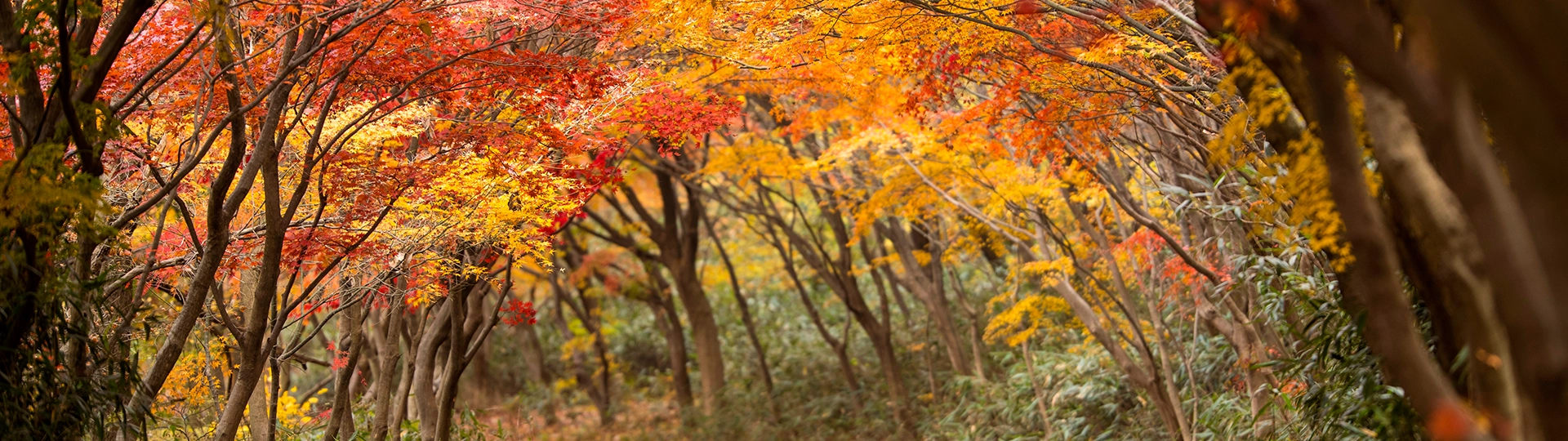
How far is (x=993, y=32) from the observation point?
7414 millimetres

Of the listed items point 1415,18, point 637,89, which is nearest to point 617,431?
point 637,89

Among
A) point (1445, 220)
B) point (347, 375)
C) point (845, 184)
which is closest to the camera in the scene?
point (1445, 220)

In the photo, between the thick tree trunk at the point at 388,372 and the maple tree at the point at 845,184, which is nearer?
the maple tree at the point at 845,184

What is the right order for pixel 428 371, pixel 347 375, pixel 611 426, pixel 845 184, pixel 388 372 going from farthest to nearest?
1. pixel 611 426
2. pixel 845 184
3. pixel 428 371
4. pixel 388 372
5. pixel 347 375

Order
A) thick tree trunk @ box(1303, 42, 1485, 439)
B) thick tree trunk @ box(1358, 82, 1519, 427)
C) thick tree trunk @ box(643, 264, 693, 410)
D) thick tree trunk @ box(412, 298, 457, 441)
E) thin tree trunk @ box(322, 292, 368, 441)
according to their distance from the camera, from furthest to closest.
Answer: thick tree trunk @ box(643, 264, 693, 410), thick tree trunk @ box(412, 298, 457, 441), thin tree trunk @ box(322, 292, 368, 441), thick tree trunk @ box(1358, 82, 1519, 427), thick tree trunk @ box(1303, 42, 1485, 439)

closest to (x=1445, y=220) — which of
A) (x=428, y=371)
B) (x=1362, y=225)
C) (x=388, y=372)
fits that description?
(x=1362, y=225)

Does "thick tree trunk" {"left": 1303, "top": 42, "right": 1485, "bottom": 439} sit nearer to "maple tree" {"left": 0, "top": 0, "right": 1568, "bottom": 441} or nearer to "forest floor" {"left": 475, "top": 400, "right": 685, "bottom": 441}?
"maple tree" {"left": 0, "top": 0, "right": 1568, "bottom": 441}

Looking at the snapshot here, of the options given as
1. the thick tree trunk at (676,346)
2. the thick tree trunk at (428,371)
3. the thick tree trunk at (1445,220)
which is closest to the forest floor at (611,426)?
the thick tree trunk at (676,346)

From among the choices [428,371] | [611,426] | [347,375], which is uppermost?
[611,426]

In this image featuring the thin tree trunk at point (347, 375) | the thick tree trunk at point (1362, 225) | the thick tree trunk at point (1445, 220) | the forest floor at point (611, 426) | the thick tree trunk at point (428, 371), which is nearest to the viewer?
the thick tree trunk at point (1362, 225)

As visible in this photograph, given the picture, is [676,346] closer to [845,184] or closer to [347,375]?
[845,184]

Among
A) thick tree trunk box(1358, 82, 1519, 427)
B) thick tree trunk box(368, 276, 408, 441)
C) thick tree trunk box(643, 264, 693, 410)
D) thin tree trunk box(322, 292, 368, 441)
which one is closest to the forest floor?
thick tree trunk box(643, 264, 693, 410)

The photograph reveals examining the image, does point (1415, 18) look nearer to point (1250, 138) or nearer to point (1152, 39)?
→ point (1250, 138)

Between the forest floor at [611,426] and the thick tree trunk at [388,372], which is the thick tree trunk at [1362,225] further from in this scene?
the forest floor at [611,426]
